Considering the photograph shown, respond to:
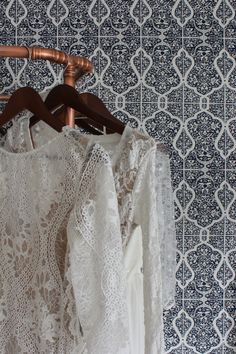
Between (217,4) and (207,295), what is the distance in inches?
37.1

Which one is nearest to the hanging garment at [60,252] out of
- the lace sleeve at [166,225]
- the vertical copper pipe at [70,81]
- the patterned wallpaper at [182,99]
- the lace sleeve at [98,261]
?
the lace sleeve at [98,261]

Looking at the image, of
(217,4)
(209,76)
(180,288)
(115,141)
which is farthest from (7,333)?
(217,4)

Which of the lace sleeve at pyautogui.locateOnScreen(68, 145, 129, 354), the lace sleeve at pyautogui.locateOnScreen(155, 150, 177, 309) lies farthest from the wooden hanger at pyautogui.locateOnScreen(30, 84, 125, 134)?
the lace sleeve at pyautogui.locateOnScreen(155, 150, 177, 309)

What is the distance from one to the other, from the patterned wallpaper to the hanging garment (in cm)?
65

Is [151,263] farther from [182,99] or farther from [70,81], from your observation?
[182,99]

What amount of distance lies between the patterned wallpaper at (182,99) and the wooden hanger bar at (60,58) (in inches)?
18.8

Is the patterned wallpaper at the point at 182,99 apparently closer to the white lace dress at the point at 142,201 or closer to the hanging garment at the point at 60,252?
the white lace dress at the point at 142,201

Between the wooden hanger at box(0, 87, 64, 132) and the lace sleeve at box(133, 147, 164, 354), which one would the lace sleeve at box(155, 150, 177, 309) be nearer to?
the lace sleeve at box(133, 147, 164, 354)

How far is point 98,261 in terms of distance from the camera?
2.80ft

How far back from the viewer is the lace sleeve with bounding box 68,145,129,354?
844mm

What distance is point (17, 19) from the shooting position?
154 centimetres

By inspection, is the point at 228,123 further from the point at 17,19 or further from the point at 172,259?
the point at 17,19

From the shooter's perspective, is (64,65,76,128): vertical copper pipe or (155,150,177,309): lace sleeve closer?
(64,65,76,128): vertical copper pipe

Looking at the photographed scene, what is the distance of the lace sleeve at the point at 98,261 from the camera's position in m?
0.84
